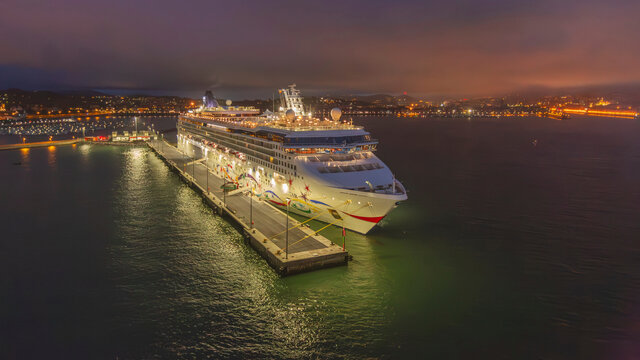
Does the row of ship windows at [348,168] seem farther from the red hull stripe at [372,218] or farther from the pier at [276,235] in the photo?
the pier at [276,235]

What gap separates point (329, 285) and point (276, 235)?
7776 mm

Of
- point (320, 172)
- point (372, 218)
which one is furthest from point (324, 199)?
point (372, 218)

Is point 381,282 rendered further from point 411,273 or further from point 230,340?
point 230,340

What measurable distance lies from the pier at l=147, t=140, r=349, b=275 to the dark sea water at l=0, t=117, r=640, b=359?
2.78 ft

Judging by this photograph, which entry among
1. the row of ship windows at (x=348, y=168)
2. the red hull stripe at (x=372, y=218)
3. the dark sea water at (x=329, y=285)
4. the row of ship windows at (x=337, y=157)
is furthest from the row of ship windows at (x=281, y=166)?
the red hull stripe at (x=372, y=218)

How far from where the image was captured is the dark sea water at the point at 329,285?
1942cm

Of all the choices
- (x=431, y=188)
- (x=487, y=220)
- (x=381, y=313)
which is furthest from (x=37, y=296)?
(x=431, y=188)

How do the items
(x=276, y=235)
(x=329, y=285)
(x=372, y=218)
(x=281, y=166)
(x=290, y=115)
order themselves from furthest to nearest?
(x=290, y=115) → (x=281, y=166) → (x=372, y=218) → (x=276, y=235) → (x=329, y=285)

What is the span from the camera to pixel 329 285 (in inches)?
980

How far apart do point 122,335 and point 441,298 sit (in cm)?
1846

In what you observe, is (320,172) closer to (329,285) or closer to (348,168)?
(348,168)

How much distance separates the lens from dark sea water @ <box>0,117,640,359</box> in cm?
1942

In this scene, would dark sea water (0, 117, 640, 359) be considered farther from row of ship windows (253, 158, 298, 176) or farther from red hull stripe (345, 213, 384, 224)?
row of ship windows (253, 158, 298, 176)

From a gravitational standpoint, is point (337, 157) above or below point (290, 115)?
below
